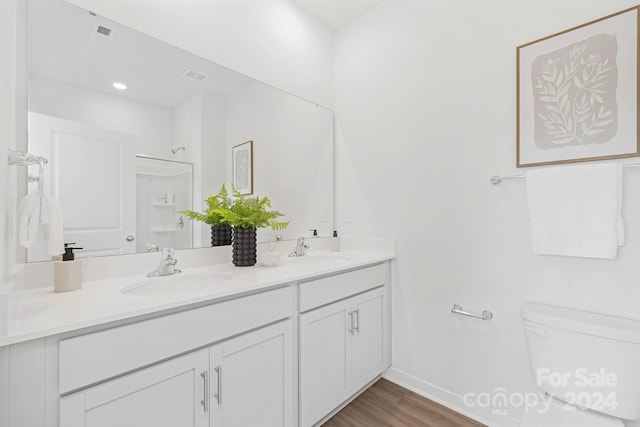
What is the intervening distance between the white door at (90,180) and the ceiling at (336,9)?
1.62m

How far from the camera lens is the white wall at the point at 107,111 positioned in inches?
46.9

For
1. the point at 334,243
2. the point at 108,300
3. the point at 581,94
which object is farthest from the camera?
the point at 334,243

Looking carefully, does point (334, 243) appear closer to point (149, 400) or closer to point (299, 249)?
point (299, 249)

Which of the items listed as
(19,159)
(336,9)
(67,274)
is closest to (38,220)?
(19,159)

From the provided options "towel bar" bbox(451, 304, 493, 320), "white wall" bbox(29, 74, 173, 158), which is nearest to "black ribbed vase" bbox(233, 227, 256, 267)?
"white wall" bbox(29, 74, 173, 158)

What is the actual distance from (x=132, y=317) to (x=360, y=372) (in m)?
1.34

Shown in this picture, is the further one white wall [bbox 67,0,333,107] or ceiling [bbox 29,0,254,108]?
white wall [bbox 67,0,333,107]

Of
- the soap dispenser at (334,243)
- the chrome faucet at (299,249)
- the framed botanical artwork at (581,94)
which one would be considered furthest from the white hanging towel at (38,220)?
Result: the framed botanical artwork at (581,94)

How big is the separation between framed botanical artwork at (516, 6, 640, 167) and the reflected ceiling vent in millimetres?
1673

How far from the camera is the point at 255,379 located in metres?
1.21

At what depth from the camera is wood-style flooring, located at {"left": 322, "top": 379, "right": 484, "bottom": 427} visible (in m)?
1.60

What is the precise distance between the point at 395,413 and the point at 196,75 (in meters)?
2.21

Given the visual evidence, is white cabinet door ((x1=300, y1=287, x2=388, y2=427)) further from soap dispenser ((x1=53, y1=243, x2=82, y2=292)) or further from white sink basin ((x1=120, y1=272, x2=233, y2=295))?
soap dispenser ((x1=53, y1=243, x2=82, y2=292))

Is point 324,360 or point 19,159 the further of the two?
point 324,360
